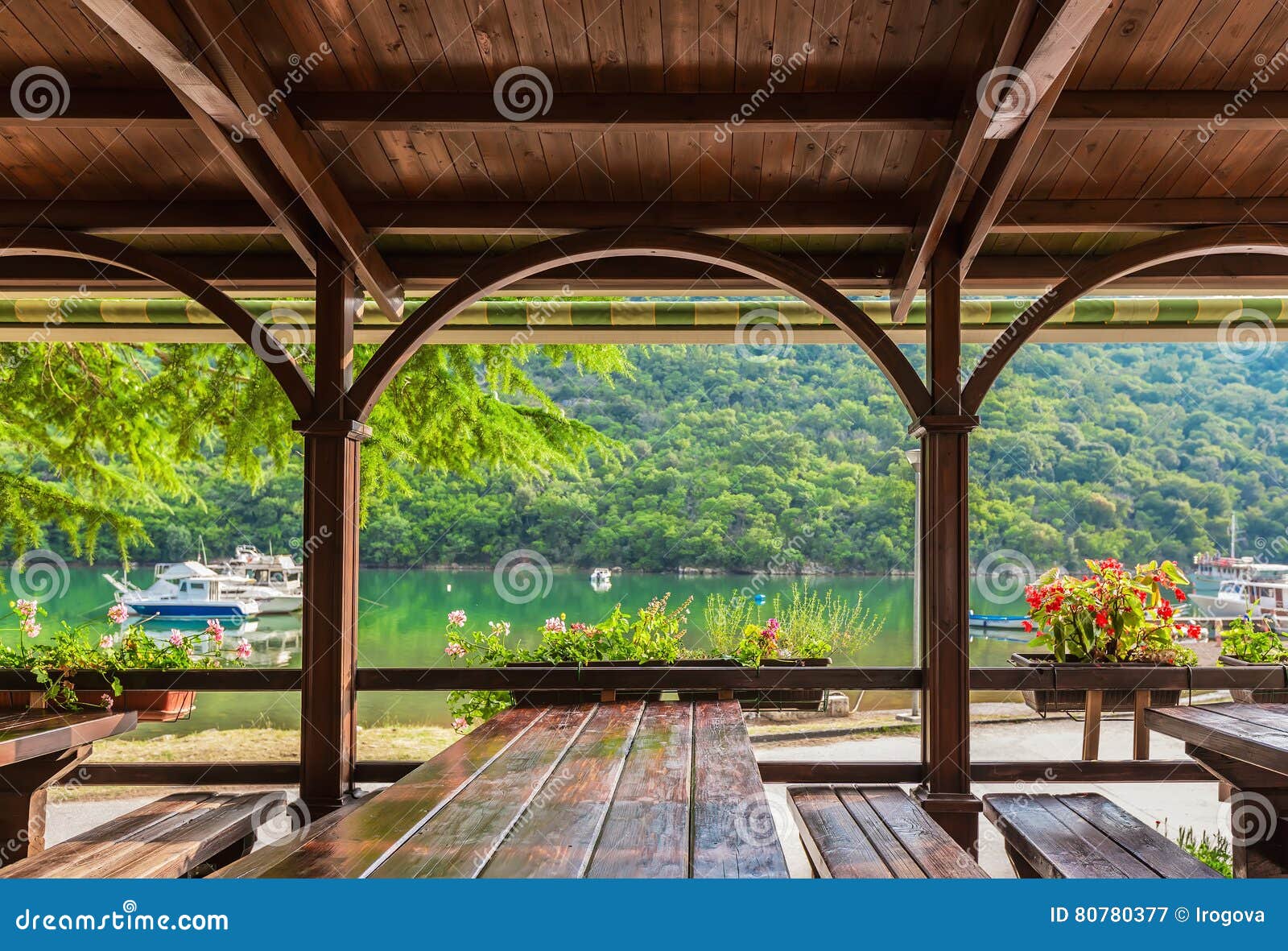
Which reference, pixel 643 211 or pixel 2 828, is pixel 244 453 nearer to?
pixel 2 828

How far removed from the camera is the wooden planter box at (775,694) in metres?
3.74

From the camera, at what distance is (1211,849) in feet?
13.6

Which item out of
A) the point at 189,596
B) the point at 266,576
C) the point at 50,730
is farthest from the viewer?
the point at 266,576

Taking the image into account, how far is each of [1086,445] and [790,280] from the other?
932 inches

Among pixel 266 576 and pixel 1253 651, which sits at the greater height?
pixel 1253 651

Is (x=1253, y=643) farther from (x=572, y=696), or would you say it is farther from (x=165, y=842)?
(x=165, y=842)

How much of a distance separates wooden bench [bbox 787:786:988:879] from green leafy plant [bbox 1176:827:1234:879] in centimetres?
139

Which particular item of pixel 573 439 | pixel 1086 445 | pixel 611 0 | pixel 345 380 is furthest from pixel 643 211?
pixel 1086 445

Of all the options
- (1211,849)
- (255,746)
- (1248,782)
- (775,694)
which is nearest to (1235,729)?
(1248,782)

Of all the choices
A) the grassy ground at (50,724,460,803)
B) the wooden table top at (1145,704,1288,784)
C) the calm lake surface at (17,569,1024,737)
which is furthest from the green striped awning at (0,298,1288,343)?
the calm lake surface at (17,569,1024,737)

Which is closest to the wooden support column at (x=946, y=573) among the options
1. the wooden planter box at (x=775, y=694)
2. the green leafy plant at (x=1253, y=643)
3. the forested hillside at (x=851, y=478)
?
the wooden planter box at (x=775, y=694)

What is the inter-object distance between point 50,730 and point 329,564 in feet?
3.51

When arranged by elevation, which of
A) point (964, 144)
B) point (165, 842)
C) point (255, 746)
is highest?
point (964, 144)

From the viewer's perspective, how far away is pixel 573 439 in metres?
7.25
